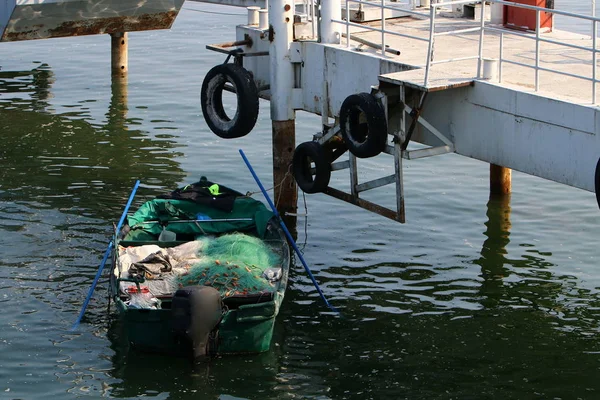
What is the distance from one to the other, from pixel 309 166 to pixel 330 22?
244cm

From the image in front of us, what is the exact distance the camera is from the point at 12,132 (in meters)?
29.4

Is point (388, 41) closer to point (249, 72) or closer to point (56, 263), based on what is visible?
point (249, 72)

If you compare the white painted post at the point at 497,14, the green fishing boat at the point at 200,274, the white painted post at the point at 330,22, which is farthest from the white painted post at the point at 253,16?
the white painted post at the point at 497,14

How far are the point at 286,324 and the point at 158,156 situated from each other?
10.6 metres

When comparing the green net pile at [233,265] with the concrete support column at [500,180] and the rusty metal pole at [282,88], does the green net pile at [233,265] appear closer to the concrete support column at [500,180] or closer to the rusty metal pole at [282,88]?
the rusty metal pole at [282,88]

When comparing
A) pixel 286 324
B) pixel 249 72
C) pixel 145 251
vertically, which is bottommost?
pixel 286 324

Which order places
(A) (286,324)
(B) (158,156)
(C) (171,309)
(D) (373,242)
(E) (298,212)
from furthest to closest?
(B) (158,156), (E) (298,212), (D) (373,242), (A) (286,324), (C) (171,309)

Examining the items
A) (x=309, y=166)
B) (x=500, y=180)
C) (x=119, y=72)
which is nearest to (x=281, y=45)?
(x=309, y=166)

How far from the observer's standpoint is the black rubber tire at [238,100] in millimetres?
19828

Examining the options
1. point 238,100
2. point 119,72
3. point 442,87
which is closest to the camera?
point 442,87

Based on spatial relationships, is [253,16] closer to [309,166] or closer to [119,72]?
[309,166]

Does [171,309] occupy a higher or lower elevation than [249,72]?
lower

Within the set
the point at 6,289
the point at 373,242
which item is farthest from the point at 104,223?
the point at 373,242

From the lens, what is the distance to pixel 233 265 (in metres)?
17.2
